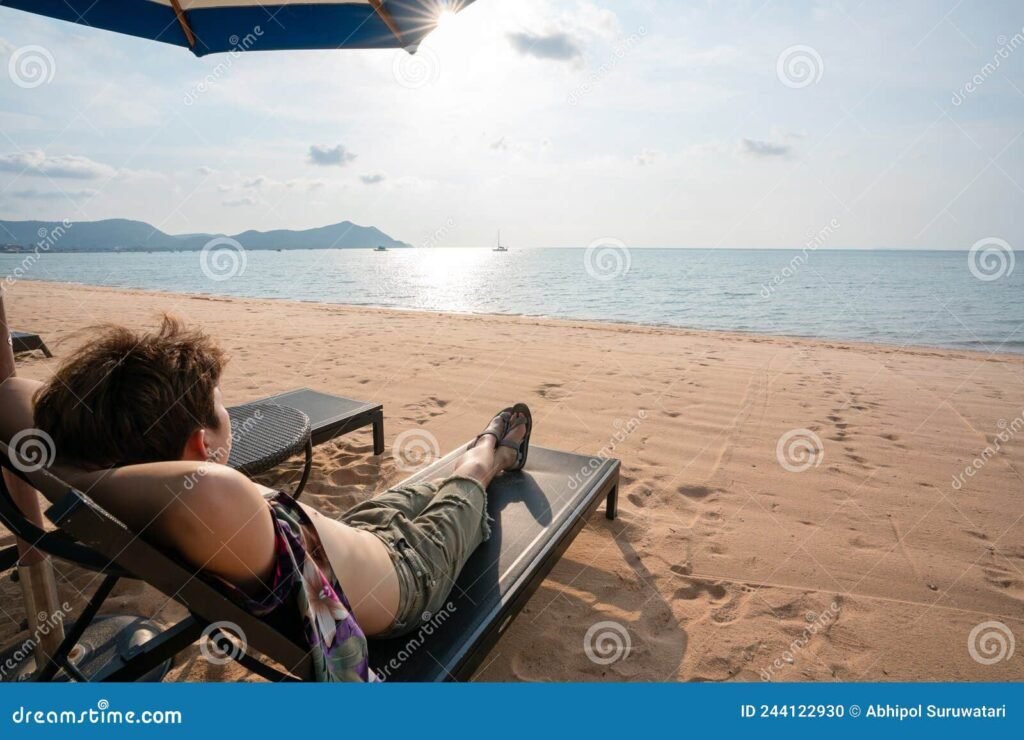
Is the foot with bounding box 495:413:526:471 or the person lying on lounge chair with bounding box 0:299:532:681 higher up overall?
the foot with bounding box 495:413:526:471

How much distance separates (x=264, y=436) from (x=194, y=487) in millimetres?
2079

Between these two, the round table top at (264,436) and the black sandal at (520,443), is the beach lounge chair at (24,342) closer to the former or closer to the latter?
the round table top at (264,436)

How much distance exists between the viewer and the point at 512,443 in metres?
2.94

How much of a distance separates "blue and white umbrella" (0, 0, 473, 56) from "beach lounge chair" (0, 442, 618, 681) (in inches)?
88.0

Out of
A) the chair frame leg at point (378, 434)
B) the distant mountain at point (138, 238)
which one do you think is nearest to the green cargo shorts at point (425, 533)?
the chair frame leg at point (378, 434)

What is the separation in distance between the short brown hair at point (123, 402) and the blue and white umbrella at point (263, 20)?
211cm

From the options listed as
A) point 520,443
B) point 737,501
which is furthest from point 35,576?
point 737,501

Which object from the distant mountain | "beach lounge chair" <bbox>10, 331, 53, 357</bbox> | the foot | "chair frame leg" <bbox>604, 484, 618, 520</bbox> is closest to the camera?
the foot

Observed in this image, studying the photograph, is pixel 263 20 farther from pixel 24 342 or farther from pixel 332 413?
pixel 24 342

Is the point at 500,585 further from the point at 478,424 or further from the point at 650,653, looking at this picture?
the point at 478,424

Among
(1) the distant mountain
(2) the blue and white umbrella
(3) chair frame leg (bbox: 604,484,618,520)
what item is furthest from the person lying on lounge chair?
(1) the distant mountain

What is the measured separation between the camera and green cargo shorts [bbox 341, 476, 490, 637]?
1.82 metres

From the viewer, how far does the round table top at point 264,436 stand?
8.91 ft

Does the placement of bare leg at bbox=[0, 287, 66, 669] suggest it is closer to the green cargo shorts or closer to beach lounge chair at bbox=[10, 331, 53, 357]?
the green cargo shorts
